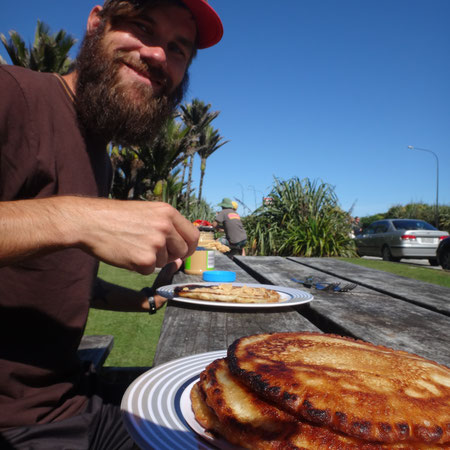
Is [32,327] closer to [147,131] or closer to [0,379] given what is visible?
[0,379]

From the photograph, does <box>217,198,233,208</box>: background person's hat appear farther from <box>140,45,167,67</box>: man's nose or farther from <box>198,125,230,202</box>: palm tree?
<box>198,125,230,202</box>: palm tree

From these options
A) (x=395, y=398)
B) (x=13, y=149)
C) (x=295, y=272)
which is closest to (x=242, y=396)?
(x=395, y=398)

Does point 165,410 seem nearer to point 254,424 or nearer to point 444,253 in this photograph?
point 254,424

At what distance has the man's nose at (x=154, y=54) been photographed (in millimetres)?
1701

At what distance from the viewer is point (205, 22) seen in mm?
1871

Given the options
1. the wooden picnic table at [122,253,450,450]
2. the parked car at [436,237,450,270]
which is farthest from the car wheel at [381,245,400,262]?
the wooden picnic table at [122,253,450,450]

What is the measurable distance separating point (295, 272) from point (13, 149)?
6.74 feet

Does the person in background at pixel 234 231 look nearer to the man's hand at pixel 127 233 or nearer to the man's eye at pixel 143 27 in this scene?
the man's eye at pixel 143 27

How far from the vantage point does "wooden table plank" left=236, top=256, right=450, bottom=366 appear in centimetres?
105

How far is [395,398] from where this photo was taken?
1.82 ft

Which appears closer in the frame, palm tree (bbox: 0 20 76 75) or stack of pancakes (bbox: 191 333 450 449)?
stack of pancakes (bbox: 191 333 450 449)

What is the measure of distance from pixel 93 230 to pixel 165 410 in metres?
0.43

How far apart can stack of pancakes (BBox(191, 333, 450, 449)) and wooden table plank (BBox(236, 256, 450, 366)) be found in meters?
0.36

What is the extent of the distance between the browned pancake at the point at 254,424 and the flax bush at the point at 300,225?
8.00 metres
